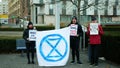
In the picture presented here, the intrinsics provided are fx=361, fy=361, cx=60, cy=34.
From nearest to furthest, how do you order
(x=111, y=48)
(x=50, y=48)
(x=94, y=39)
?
(x=50, y=48) → (x=94, y=39) → (x=111, y=48)

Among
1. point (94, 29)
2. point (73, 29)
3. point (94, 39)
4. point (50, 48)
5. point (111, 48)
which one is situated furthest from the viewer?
point (111, 48)

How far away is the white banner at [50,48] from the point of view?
13.5 metres

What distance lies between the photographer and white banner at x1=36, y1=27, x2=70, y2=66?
13505 millimetres

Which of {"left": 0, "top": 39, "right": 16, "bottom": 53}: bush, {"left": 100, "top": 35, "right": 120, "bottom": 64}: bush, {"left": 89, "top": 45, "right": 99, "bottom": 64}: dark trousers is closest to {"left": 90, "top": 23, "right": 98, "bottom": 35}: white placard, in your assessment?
{"left": 89, "top": 45, "right": 99, "bottom": 64}: dark trousers

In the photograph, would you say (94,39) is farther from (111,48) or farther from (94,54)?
(111,48)

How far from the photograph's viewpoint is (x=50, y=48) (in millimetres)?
13578

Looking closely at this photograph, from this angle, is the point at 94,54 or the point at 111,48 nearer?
the point at 94,54

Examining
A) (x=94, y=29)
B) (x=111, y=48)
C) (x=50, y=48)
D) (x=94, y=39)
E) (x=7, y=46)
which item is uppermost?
(x=94, y=29)

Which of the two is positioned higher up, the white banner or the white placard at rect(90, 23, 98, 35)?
the white placard at rect(90, 23, 98, 35)

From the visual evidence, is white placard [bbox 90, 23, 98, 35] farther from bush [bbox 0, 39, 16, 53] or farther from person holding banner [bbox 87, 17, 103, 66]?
bush [bbox 0, 39, 16, 53]

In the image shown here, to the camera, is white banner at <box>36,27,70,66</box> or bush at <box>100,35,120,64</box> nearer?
white banner at <box>36,27,70,66</box>

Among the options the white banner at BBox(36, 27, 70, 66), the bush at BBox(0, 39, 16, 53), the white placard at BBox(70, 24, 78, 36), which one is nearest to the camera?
the white banner at BBox(36, 27, 70, 66)

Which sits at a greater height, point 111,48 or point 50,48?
point 50,48

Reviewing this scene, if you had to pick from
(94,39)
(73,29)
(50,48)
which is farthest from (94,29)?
(50,48)
